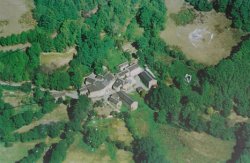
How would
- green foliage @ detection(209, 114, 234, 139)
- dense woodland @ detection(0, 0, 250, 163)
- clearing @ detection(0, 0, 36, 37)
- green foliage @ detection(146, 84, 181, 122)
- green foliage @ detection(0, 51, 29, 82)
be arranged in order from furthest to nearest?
clearing @ detection(0, 0, 36, 37), green foliage @ detection(0, 51, 29, 82), green foliage @ detection(146, 84, 181, 122), green foliage @ detection(209, 114, 234, 139), dense woodland @ detection(0, 0, 250, 163)

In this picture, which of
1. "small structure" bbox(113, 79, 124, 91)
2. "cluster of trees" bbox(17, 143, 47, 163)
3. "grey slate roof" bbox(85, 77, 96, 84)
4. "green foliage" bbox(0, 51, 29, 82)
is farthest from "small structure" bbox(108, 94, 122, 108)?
"green foliage" bbox(0, 51, 29, 82)

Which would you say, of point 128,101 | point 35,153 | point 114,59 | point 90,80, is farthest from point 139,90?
point 35,153

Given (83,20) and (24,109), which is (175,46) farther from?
(24,109)

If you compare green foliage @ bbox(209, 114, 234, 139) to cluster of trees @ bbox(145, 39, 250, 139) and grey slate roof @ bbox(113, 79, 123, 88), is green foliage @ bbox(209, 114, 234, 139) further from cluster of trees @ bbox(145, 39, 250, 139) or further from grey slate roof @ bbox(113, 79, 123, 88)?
grey slate roof @ bbox(113, 79, 123, 88)

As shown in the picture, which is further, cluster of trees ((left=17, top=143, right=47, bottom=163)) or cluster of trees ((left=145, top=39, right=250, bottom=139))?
cluster of trees ((left=145, top=39, right=250, bottom=139))

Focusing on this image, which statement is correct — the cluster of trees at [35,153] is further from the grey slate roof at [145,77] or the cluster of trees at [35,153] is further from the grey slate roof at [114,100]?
the grey slate roof at [145,77]

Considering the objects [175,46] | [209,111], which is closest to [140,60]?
[175,46]

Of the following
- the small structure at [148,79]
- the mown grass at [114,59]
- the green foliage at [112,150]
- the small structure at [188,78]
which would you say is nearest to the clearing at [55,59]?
the mown grass at [114,59]
